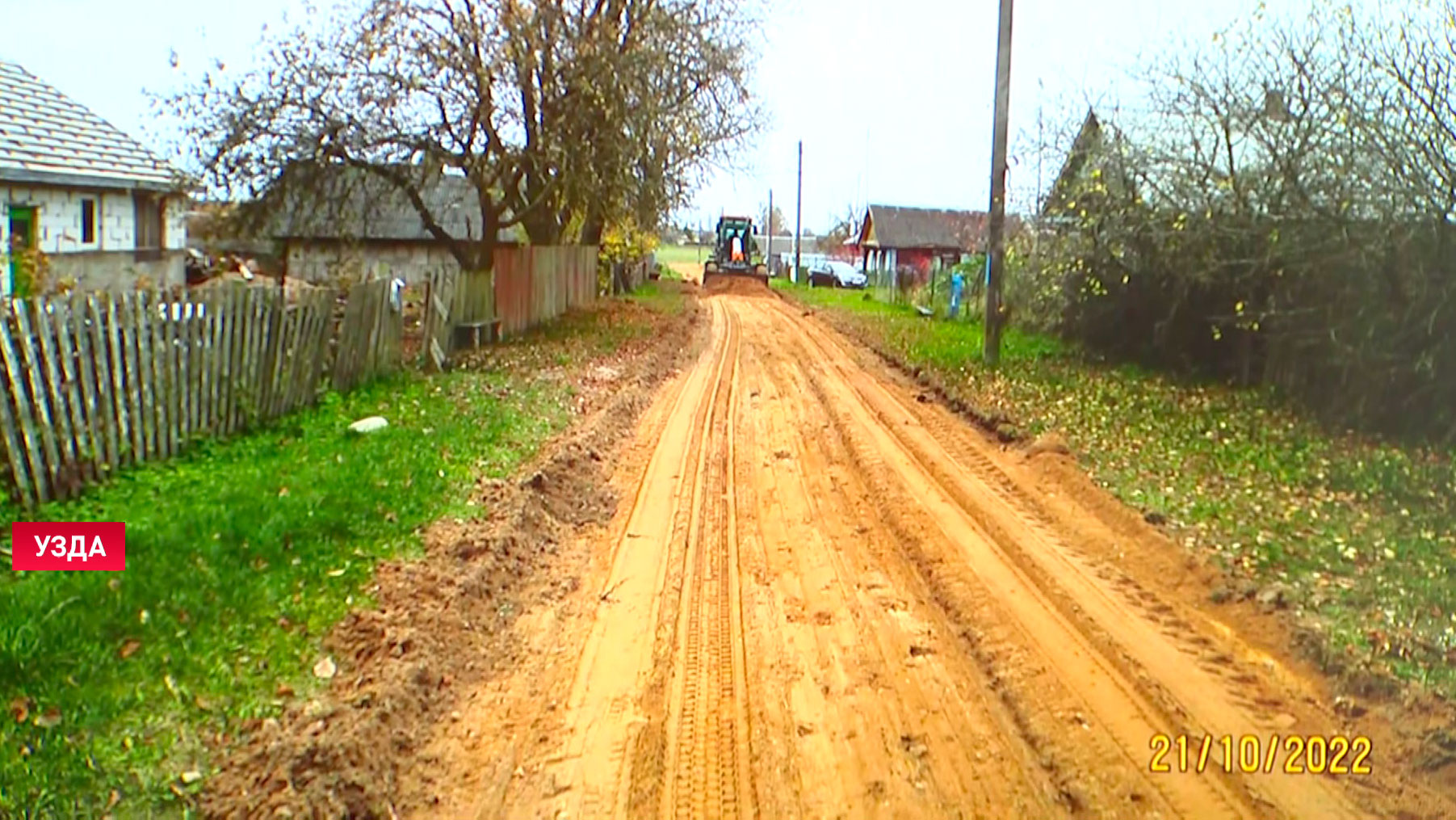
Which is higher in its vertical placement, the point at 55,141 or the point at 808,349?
the point at 55,141

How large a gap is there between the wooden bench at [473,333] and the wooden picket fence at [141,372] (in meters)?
5.68

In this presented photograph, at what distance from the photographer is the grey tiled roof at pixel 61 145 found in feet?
58.9

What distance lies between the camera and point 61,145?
19594 mm

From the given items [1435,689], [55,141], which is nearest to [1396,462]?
[1435,689]

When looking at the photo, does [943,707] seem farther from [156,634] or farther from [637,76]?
[637,76]

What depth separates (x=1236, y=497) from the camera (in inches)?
351

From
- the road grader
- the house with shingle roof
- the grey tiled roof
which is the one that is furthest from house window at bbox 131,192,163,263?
the road grader

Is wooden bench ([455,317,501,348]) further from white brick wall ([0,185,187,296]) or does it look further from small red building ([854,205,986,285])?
small red building ([854,205,986,285])

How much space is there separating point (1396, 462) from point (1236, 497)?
252cm

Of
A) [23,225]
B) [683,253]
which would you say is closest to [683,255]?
[683,253]

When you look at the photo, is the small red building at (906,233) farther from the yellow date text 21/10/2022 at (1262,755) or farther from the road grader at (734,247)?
the yellow date text 21/10/2022 at (1262,755)

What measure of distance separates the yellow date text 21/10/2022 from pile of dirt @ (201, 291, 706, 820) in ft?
9.96

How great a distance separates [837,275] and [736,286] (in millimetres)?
11185

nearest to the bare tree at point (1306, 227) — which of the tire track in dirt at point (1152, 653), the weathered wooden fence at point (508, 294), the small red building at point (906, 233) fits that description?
the tire track in dirt at point (1152, 653)
